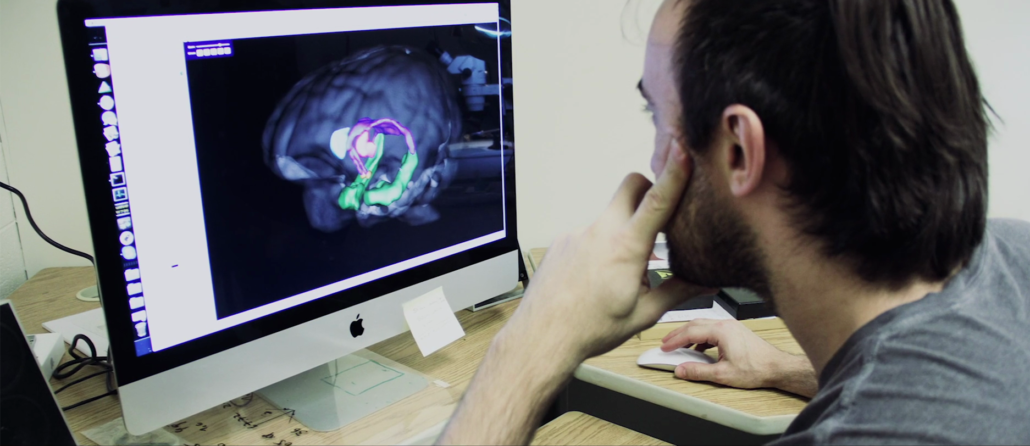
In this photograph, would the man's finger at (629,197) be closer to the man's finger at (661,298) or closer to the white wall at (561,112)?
the man's finger at (661,298)

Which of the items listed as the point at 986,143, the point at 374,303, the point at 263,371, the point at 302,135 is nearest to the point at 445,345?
the point at 374,303

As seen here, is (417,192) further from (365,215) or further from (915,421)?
(915,421)

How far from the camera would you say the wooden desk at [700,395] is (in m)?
0.96

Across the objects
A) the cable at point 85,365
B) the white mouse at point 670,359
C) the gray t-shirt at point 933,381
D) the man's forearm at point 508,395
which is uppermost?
the gray t-shirt at point 933,381

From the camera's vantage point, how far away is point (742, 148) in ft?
2.35

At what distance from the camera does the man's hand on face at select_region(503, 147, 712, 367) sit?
0.81 meters

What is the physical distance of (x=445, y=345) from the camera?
43.7 inches

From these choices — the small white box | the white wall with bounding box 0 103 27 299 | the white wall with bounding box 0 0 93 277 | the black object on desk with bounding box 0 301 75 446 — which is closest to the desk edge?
the black object on desk with bounding box 0 301 75 446

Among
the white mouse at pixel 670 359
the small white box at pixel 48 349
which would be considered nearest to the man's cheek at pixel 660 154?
the white mouse at pixel 670 359

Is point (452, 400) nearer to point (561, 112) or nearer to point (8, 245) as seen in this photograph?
point (561, 112)

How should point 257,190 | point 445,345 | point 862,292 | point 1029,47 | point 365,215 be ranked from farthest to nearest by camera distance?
point 1029,47, point 445,345, point 365,215, point 257,190, point 862,292

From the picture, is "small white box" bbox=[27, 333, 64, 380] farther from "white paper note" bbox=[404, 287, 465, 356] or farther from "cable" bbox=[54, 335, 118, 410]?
"white paper note" bbox=[404, 287, 465, 356]

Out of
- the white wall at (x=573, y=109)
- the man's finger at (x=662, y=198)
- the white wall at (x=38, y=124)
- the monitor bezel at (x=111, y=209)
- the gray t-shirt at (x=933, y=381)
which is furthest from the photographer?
the white wall at (x=573, y=109)

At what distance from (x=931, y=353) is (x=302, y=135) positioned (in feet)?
2.31
